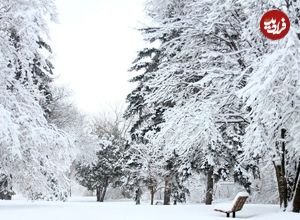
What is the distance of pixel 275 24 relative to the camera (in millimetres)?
10117

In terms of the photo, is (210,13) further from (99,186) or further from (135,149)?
(99,186)

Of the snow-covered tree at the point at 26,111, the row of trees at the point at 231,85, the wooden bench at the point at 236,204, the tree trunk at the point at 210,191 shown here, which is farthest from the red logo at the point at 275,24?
the tree trunk at the point at 210,191

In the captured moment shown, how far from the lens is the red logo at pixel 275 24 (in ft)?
30.9

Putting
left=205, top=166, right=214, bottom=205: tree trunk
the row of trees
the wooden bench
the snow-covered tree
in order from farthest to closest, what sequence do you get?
left=205, top=166, right=214, bottom=205: tree trunk → the snow-covered tree → the wooden bench → the row of trees

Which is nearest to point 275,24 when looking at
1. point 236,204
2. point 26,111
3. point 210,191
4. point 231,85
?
point 231,85

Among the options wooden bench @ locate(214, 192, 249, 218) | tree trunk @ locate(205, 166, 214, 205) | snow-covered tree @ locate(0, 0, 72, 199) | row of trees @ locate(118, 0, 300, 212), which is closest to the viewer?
row of trees @ locate(118, 0, 300, 212)

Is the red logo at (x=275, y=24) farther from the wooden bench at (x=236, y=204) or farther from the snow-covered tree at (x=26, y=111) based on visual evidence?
the snow-covered tree at (x=26, y=111)

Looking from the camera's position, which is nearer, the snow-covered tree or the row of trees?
the row of trees

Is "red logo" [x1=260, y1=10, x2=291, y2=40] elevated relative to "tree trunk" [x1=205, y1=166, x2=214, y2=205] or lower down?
elevated

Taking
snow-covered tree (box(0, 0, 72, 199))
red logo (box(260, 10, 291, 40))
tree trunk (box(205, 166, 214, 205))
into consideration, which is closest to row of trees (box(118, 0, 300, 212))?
red logo (box(260, 10, 291, 40))

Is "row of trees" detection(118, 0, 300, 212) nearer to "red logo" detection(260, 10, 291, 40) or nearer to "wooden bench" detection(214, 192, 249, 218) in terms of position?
"red logo" detection(260, 10, 291, 40)

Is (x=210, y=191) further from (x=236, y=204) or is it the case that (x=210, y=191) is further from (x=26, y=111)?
(x=26, y=111)

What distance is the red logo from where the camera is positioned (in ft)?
30.9

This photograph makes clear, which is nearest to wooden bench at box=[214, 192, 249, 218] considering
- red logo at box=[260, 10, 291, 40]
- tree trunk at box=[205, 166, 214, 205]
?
red logo at box=[260, 10, 291, 40]
